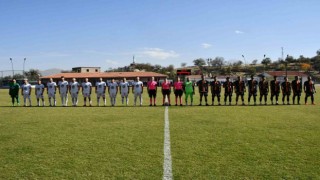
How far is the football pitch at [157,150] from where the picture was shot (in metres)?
5.29

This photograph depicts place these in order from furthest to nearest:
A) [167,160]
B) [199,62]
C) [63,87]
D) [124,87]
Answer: [199,62]
[63,87]
[124,87]
[167,160]

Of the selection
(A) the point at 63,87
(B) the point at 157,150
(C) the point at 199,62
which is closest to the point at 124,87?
(A) the point at 63,87

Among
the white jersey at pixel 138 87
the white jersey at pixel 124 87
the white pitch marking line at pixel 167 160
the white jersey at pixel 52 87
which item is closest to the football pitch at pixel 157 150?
the white pitch marking line at pixel 167 160

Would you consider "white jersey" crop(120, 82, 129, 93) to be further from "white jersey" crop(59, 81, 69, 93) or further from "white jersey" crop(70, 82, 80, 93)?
"white jersey" crop(59, 81, 69, 93)

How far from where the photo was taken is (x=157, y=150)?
680 cm

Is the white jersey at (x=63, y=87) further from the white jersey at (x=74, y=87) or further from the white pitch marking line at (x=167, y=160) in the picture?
the white pitch marking line at (x=167, y=160)

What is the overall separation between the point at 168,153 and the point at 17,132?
494cm

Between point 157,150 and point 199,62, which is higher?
point 199,62

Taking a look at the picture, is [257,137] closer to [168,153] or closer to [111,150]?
[168,153]

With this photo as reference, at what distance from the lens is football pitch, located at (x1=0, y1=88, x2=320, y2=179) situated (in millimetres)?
5293

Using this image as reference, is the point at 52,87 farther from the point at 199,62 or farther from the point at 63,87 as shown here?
the point at 199,62

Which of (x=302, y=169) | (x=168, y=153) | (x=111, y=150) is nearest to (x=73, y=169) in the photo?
(x=111, y=150)

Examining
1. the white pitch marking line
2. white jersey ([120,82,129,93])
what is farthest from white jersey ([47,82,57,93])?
the white pitch marking line

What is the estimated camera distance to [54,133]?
29.5 ft
